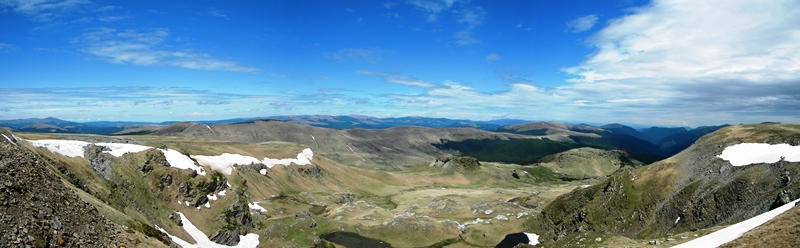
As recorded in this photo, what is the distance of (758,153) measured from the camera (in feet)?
316

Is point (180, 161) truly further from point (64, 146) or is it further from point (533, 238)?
point (533, 238)

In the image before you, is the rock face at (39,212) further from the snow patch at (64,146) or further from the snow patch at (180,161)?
the snow patch at (180,161)

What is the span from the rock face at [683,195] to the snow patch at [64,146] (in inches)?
4773

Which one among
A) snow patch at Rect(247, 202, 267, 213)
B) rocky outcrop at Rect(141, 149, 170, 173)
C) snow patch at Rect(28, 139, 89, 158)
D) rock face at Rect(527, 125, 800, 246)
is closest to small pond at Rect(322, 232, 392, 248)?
snow patch at Rect(247, 202, 267, 213)

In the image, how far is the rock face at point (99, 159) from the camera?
107756mm

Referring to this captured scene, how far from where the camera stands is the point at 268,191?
643ft

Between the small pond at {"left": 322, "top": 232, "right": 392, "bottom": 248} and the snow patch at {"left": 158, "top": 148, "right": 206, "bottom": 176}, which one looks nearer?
the small pond at {"left": 322, "top": 232, "right": 392, "bottom": 248}

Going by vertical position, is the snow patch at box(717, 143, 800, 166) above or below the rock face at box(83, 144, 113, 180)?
above

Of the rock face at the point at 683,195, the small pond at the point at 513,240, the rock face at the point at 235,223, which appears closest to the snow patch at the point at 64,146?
the rock face at the point at 235,223

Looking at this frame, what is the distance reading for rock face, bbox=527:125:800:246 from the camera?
82500 mm

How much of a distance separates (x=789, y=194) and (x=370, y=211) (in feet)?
418

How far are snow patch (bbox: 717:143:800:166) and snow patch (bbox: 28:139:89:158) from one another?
16744 cm

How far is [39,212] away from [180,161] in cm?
10514

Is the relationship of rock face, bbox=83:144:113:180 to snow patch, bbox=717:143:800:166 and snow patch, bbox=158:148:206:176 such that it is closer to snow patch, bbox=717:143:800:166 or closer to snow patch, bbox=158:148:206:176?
snow patch, bbox=158:148:206:176
